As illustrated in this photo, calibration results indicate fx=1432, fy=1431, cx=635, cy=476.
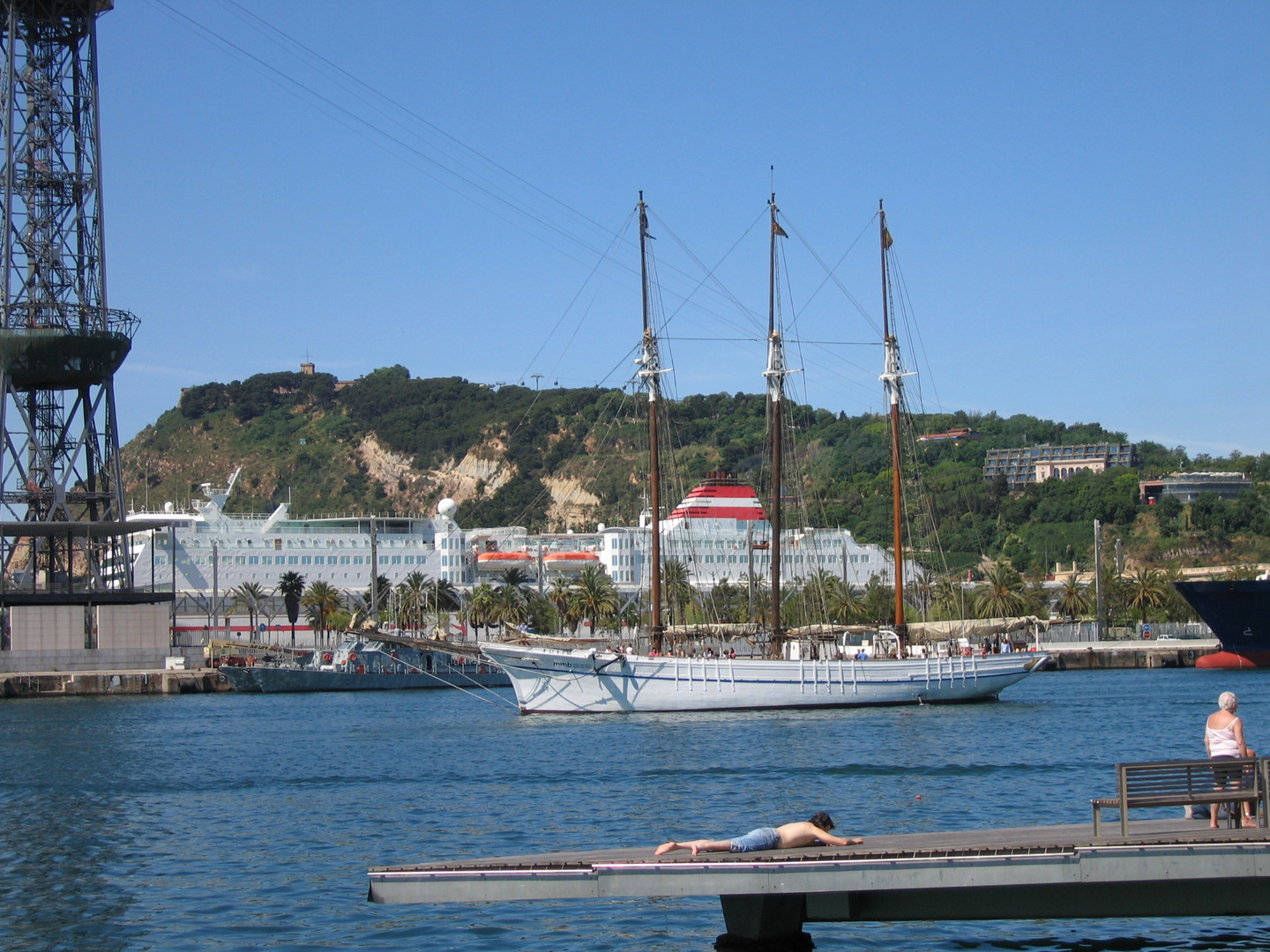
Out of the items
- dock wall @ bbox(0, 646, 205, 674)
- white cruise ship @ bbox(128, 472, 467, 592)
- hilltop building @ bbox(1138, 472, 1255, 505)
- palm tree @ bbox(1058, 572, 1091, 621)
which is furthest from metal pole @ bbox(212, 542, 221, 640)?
hilltop building @ bbox(1138, 472, 1255, 505)

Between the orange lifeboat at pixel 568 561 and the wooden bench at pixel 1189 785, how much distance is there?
313 ft

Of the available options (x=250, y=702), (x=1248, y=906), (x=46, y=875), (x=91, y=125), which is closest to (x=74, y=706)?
(x=250, y=702)

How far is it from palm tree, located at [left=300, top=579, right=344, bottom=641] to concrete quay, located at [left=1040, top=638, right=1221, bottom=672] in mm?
44497

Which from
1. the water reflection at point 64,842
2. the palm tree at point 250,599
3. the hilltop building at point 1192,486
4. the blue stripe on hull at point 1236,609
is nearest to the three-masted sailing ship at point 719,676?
the water reflection at point 64,842

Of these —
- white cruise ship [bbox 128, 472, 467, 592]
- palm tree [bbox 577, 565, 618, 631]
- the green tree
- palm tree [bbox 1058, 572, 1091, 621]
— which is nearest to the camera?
palm tree [bbox 577, 565, 618, 631]

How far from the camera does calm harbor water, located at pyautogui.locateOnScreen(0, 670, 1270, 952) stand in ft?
50.9

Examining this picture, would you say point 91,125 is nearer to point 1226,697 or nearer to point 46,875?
point 46,875

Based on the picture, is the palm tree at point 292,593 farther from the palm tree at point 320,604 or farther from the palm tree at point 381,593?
the palm tree at point 381,593

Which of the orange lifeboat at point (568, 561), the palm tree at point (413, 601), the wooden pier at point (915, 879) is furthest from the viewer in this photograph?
the orange lifeboat at point (568, 561)

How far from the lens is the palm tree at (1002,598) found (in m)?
87.4

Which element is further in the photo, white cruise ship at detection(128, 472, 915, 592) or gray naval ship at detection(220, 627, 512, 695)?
white cruise ship at detection(128, 472, 915, 592)

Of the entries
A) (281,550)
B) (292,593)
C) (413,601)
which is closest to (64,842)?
(292,593)

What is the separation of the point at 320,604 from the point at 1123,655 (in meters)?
48.9

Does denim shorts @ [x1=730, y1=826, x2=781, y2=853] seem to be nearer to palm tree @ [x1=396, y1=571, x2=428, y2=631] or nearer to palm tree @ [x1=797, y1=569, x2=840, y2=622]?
palm tree @ [x1=797, y1=569, x2=840, y2=622]
